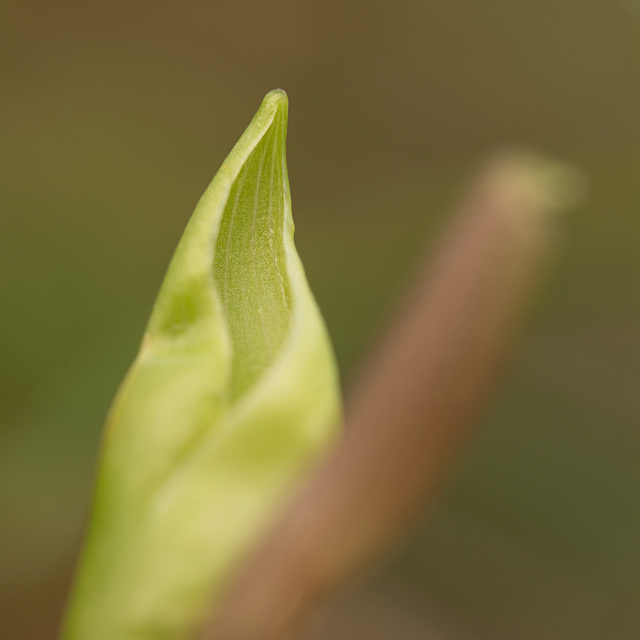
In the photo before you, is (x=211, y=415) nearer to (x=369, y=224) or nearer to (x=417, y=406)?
(x=417, y=406)

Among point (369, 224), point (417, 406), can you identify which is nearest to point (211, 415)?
point (417, 406)

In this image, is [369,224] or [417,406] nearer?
[417,406]

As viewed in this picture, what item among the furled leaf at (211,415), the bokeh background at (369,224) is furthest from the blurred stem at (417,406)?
the bokeh background at (369,224)

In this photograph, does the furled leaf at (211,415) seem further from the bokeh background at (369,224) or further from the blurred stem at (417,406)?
the bokeh background at (369,224)

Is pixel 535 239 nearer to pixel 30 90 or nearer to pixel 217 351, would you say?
pixel 217 351

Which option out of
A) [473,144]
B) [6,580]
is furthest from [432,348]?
[473,144]
